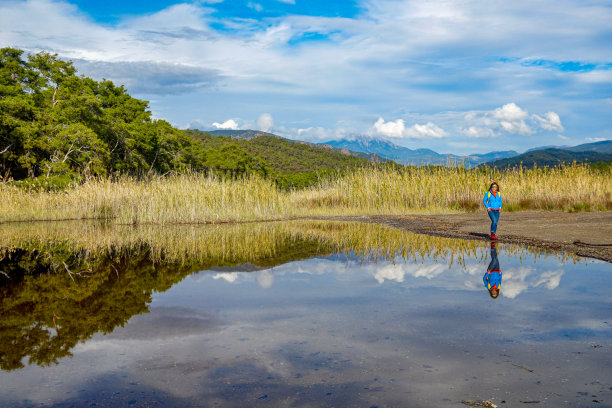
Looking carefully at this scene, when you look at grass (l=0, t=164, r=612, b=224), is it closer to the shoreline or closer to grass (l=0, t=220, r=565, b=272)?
the shoreline

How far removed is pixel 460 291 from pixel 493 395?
333cm

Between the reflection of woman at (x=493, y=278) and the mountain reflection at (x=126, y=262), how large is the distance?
0.17 meters

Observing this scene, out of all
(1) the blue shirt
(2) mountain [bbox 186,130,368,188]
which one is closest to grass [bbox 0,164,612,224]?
(1) the blue shirt

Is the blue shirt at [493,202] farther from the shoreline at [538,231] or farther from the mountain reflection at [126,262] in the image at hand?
the mountain reflection at [126,262]

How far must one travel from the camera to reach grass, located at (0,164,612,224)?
60.5ft

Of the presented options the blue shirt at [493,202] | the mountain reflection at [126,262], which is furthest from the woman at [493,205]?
the mountain reflection at [126,262]

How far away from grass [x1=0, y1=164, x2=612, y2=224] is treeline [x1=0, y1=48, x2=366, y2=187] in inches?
114

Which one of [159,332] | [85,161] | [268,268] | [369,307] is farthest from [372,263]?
[85,161]

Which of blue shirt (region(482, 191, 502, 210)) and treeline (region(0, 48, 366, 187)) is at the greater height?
treeline (region(0, 48, 366, 187))

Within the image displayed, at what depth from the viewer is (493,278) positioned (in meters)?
7.14

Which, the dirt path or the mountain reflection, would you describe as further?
the dirt path

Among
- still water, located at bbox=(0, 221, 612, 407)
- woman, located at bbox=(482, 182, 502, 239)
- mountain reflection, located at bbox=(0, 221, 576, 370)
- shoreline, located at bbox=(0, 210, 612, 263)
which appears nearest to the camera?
still water, located at bbox=(0, 221, 612, 407)

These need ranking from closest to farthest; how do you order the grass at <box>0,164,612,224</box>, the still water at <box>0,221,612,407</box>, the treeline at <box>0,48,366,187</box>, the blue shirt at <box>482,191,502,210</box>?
the still water at <box>0,221,612,407</box> < the blue shirt at <box>482,191,502,210</box> < the grass at <box>0,164,612,224</box> < the treeline at <box>0,48,366,187</box>

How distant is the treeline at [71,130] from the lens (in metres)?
28.3
